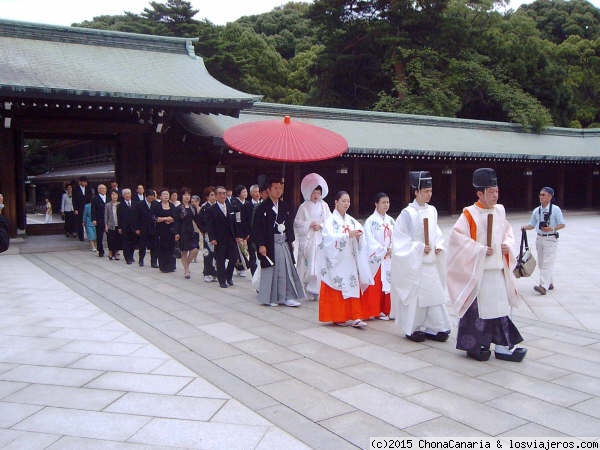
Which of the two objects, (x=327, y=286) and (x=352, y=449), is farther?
(x=327, y=286)

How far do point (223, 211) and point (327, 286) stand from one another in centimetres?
306

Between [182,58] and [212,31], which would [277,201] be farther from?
[212,31]

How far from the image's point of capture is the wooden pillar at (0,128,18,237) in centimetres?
1283

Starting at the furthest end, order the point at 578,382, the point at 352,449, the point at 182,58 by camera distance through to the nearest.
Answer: the point at 182,58, the point at 578,382, the point at 352,449

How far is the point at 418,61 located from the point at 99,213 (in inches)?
935

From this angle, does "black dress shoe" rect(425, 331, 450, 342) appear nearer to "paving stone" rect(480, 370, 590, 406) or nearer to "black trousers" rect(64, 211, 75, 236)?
"paving stone" rect(480, 370, 590, 406)

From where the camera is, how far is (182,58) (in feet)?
58.1

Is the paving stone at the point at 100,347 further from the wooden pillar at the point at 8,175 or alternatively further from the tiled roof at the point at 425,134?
the tiled roof at the point at 425,134

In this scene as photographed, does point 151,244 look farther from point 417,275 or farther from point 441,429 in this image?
point 441,429

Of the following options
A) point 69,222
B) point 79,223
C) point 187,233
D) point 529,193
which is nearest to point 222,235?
point 187,233

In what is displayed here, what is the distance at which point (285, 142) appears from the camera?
616 cm

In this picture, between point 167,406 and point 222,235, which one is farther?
point 222,235

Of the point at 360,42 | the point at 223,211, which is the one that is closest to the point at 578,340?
the point at 223,211

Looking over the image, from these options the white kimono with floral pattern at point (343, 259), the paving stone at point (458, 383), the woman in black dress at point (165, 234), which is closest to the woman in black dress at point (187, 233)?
the woman in black dress at point (165, 234)
